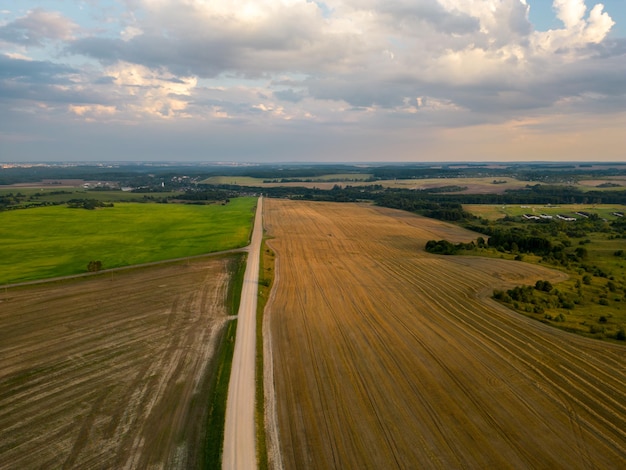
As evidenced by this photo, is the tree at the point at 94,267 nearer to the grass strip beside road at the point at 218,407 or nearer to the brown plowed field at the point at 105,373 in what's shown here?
the brown plowed field at the point at 105,373

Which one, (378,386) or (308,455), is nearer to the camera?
(308,455)

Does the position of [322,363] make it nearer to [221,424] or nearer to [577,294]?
[221,424]

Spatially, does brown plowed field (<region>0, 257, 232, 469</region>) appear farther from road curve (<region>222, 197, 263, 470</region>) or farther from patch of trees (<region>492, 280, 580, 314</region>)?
patch of trees (<region>492, 280, 580, 314</region>)

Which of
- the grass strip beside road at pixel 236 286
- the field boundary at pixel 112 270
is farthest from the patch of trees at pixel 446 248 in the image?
the field boundary at pixel 112 270

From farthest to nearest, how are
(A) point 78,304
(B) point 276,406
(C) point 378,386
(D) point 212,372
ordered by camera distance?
(A) point 78,304, (D) point 212,372, (C) point 378,386, (B) point 276,406

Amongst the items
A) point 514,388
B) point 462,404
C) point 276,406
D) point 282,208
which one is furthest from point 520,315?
point 282,208
